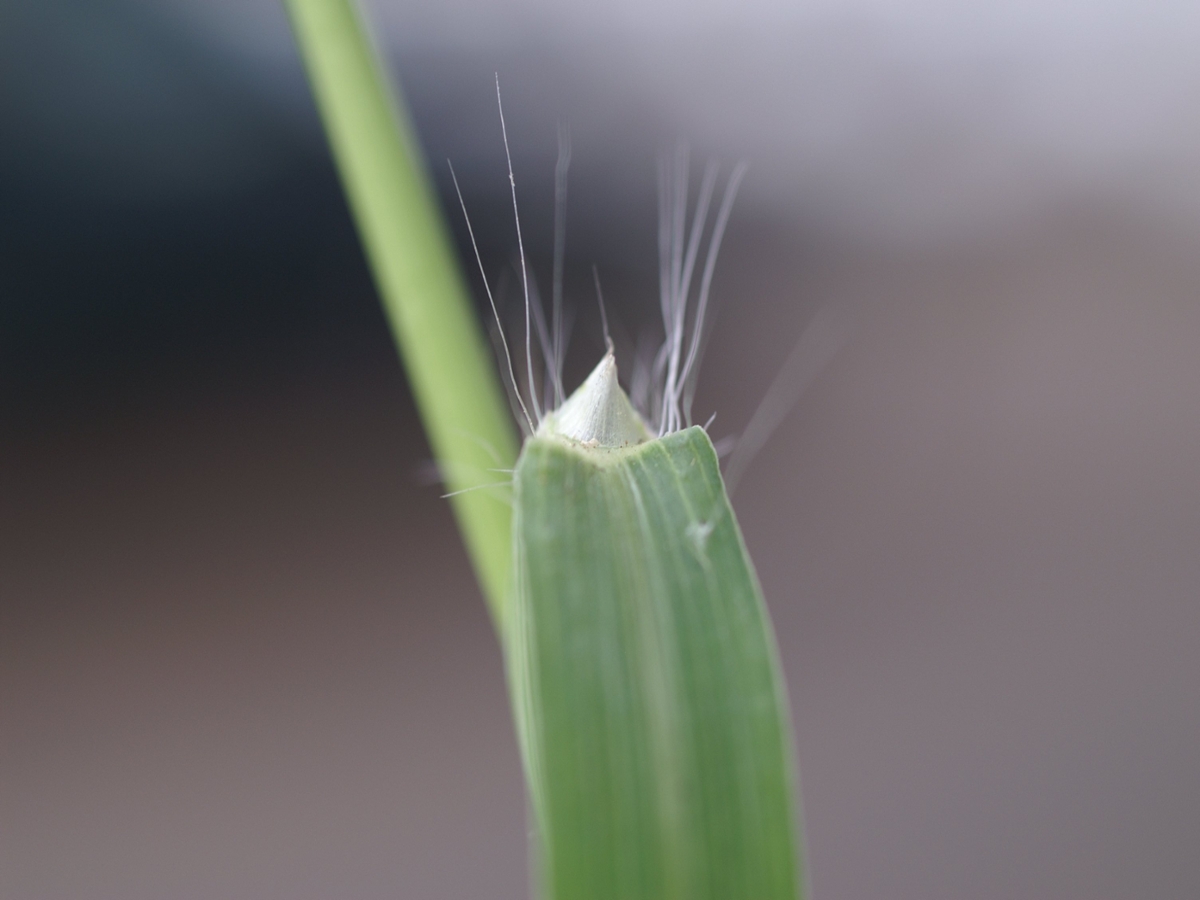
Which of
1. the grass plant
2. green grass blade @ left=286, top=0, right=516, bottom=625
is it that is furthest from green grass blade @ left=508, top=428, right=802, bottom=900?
green grass blade @ left=286, top=0, right=516, bottom=625

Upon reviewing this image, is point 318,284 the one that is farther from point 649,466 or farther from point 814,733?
point 649,466

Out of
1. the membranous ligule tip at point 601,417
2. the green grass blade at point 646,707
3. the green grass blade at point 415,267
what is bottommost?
the green grass blade at point 646,707

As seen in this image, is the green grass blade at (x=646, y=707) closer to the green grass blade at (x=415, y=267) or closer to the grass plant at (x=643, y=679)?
the grass plant at (x=643, y=679)

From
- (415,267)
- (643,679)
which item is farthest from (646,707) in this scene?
(415,267)

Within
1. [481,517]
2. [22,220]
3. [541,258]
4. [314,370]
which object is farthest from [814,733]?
[22,220]

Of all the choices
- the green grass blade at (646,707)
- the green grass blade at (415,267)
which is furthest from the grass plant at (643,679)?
the green grass blade at (415,267)

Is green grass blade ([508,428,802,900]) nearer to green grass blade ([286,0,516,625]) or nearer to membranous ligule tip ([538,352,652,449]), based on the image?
membranous ligule tip ([538,352,652,449])
